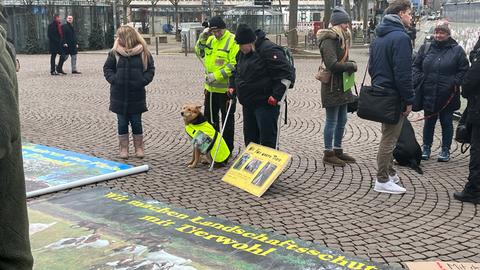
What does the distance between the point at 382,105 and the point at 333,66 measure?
3.67 ft

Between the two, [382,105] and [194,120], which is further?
[194,120]

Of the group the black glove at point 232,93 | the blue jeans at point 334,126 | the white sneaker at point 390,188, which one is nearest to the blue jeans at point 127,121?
the black glove at point 232,93

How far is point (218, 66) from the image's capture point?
6.66 metres

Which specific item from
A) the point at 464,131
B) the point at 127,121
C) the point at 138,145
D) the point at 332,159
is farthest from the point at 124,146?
the point at 464,131

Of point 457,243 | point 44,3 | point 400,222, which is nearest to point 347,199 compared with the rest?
point 400,222

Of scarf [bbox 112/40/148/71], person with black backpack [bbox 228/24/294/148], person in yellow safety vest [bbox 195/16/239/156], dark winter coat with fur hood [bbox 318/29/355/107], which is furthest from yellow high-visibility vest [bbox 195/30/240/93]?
dark winter coat with fur hood [bbox 318/29/355/107]

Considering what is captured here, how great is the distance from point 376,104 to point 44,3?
1057 inches

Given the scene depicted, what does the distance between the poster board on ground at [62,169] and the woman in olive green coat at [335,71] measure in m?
2.27

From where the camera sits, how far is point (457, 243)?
423cm

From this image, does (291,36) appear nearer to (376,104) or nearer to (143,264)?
(376,104)

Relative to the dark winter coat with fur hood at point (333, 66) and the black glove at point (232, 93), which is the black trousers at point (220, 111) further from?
the dark winter coat with fur hood at point (333, 66)

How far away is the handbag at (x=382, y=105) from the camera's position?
5.29m

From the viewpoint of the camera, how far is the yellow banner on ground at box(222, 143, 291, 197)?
5570 mm

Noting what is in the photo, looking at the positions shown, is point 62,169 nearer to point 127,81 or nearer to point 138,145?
point 138,145
